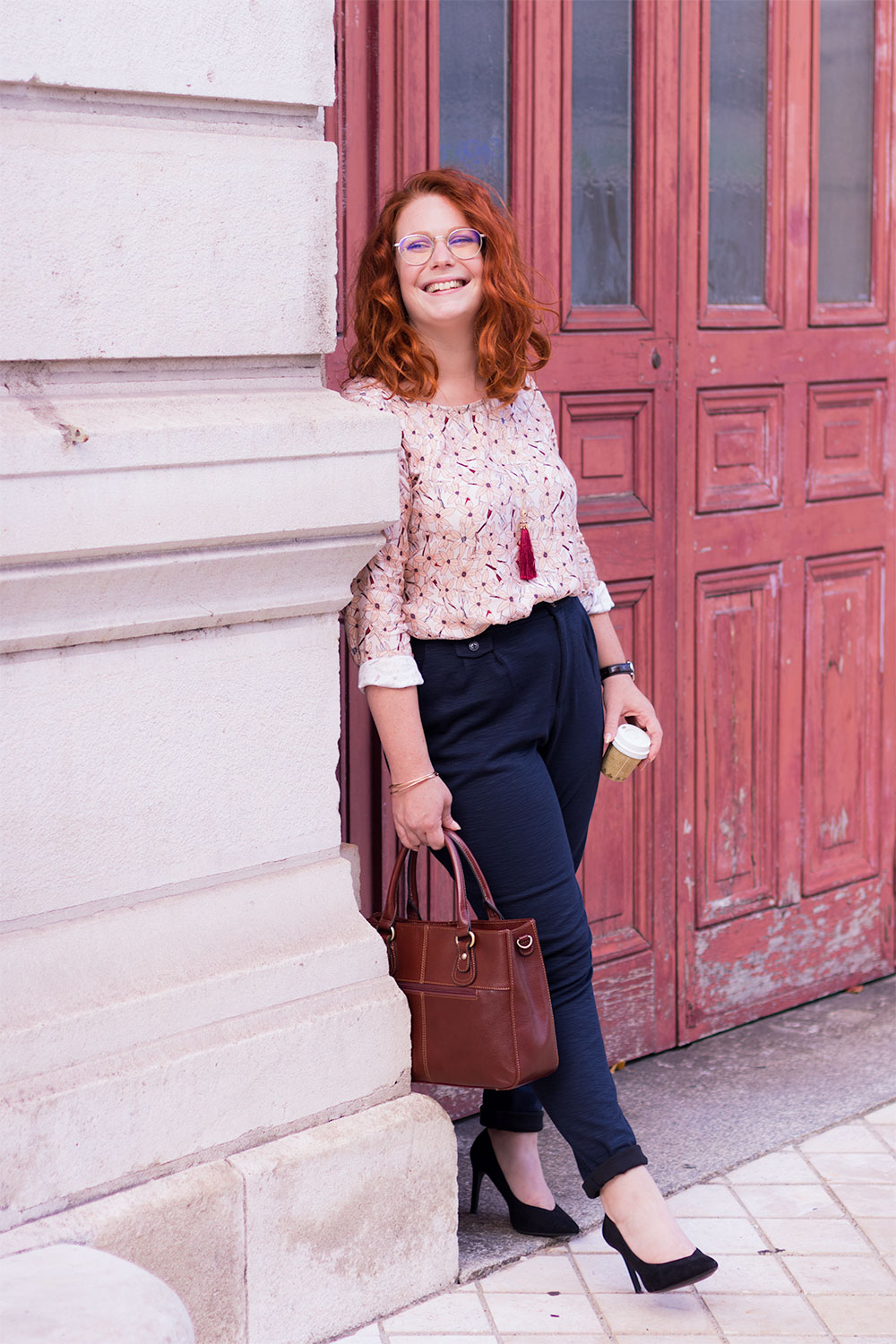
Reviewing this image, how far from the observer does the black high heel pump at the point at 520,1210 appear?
311 cm

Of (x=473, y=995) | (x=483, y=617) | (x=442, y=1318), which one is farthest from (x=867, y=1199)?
(x=483, y=617)

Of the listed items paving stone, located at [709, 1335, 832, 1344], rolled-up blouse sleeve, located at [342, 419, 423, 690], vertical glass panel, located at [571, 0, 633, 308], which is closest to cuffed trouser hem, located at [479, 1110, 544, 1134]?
paving stone, located at [709, 1335, 832, 1344]

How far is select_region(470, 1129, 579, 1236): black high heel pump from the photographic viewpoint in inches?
122

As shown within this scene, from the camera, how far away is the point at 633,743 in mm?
3012

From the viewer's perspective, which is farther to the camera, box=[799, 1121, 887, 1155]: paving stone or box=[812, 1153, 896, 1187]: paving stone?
box=[799, 1121, 887, 1155]: paving stone

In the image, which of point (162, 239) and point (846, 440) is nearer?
point (162, 239)

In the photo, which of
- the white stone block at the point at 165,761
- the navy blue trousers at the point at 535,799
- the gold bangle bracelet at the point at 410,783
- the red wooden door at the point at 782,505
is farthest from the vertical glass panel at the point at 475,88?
the gold bangle bracelet at the point at 410,783

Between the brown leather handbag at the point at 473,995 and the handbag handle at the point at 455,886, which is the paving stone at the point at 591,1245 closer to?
the brown leather handbag at the point at 473,995

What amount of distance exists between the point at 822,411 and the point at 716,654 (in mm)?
715

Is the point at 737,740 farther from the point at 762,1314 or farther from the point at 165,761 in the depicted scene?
the point at 165,761

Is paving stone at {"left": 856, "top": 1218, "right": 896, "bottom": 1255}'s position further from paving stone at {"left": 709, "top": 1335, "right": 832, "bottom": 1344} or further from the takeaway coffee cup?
the takeaway coffee cup

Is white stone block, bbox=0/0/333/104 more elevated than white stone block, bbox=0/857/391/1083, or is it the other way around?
white stone block, bbox=0/0/333/104

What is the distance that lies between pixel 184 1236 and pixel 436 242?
1.63 m

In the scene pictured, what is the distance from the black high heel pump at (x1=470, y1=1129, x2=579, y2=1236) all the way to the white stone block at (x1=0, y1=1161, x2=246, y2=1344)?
0.67 metres
